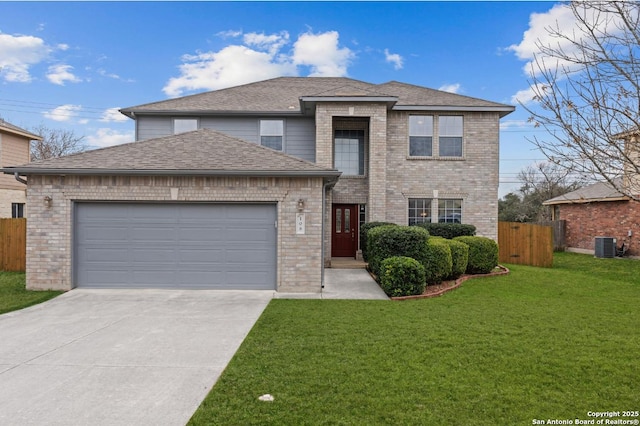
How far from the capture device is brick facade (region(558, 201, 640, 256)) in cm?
1729

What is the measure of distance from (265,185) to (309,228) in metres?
1.54

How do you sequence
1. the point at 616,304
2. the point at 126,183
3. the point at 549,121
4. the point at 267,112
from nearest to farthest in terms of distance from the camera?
the point at 549,121, the point at 616,304, the point at 126,183, the point at 267,112

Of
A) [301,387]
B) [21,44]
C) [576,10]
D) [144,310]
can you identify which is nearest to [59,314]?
[144,310]

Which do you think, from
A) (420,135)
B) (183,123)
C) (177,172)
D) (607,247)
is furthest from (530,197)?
(177,172)

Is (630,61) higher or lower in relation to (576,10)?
lower

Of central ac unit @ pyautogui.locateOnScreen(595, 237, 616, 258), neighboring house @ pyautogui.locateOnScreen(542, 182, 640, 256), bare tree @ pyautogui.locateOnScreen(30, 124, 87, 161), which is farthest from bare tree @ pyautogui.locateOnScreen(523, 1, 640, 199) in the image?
bare tree @ pyautogui.locateOnScreen(30, 124, 87, 161)

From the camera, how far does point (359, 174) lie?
14.5 meters

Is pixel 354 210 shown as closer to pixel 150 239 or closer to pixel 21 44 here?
pixel 150 239

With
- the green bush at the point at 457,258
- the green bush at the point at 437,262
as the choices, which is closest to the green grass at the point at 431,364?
the green bush at the point at 437,262

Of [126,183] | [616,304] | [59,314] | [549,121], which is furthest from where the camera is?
[126,183]

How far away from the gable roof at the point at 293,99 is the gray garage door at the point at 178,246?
5.74m

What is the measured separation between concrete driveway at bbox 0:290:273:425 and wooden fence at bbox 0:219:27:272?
5.60 metres

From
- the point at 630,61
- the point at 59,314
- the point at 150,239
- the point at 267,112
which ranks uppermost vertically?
the point at 267,112

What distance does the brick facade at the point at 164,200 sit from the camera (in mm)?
9141
